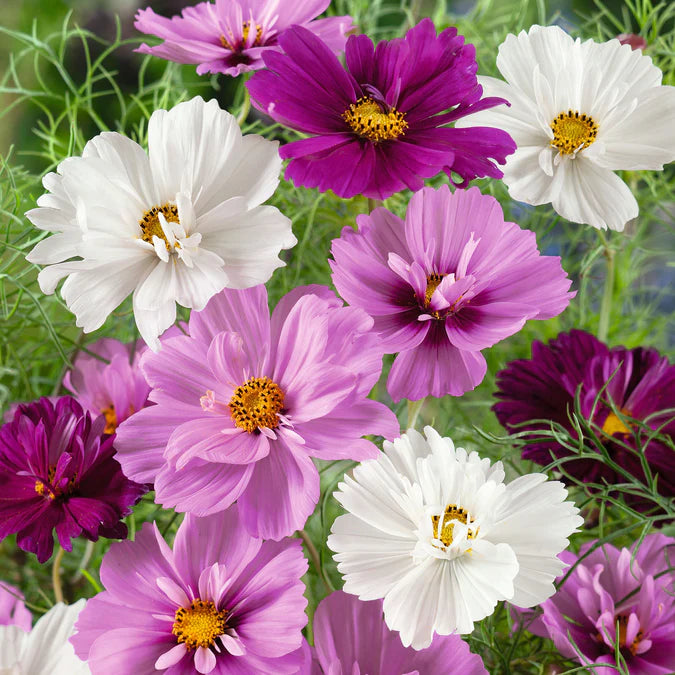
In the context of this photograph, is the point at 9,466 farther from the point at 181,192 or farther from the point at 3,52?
the point at 3,52

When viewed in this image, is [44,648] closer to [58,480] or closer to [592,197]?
[58,480]

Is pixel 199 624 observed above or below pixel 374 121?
below

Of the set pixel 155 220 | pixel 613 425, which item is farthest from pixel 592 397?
pixel 155 220

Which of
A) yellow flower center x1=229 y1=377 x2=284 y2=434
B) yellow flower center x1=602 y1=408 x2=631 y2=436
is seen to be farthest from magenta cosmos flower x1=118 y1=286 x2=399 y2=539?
yellow flower center x1=602 y1=408 x2=631 y2=436

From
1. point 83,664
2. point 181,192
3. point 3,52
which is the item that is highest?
point 3,52

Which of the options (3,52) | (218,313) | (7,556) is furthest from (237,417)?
(3,52)

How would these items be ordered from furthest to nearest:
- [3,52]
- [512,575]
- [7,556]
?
[3,52]
[7,556]
[512,575]
